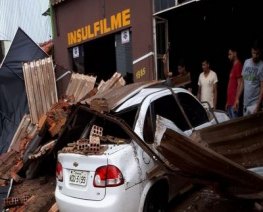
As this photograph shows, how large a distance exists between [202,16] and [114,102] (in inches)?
248

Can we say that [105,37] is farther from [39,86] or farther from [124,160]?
[124,160]

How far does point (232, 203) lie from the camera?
4.66 m

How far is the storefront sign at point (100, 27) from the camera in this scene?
974 centimetres

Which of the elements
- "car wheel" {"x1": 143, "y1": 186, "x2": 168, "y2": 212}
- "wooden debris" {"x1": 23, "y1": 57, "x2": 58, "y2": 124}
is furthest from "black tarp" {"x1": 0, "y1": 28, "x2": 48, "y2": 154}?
"car wheel" {"x1": 143, "y1": 186, "x2": 168, "y2": 212}

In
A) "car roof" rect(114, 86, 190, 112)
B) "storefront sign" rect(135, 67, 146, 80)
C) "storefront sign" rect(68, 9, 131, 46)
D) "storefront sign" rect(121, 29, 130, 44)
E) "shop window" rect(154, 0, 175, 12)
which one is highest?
"shop window" rect(154, 0, 175, 12)

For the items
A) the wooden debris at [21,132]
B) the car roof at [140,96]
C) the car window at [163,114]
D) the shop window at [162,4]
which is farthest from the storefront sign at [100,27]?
the car window at [163,114]

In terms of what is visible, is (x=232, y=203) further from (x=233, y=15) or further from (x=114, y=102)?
(x=233, y=15)

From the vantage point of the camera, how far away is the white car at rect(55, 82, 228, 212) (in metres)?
3.85

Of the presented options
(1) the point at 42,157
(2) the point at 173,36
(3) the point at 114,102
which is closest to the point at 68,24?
(2) the point at 173,36

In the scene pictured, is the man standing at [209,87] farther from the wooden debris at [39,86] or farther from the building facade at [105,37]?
the wooden debris at [39,86]

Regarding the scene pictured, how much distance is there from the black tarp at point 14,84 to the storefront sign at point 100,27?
1769 millimetres

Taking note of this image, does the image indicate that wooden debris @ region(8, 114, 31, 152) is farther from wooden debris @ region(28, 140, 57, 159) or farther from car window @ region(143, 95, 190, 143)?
car window @ region(143, 95, 190, 143)

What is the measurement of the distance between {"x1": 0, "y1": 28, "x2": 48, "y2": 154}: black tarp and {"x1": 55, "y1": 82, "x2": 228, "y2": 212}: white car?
238 inches

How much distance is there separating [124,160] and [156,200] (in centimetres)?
75
